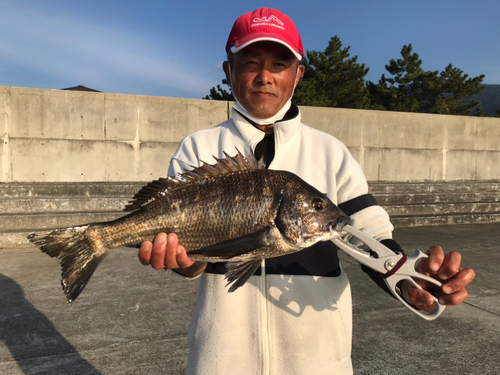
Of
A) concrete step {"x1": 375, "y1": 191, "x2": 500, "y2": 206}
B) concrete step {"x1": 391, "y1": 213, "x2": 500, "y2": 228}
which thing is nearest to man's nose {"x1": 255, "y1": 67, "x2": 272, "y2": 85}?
concrete step {"x1": 391, "y1": 213, "x2": 500, "y2": 228}

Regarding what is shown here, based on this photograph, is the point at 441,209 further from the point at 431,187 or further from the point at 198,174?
the point at 198,174

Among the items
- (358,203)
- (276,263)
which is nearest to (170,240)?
(276,263)

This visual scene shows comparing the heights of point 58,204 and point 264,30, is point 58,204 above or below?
below

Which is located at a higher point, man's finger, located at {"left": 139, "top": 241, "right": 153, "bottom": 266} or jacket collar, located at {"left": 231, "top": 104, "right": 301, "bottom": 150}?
jacket collar, located at {"left": 231, "top": 104, "right": 301, "bottom": 150}

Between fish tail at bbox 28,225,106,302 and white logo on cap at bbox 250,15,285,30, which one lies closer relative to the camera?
fish tail at bbox 28,225,106,302

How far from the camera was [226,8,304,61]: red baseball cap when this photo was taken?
2.03 meters

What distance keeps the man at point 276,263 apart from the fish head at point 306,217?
32 cm

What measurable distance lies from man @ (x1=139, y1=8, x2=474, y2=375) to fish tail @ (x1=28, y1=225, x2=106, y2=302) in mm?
287

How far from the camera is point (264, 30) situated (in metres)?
2.04

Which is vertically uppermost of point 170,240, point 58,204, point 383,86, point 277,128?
point 383,86

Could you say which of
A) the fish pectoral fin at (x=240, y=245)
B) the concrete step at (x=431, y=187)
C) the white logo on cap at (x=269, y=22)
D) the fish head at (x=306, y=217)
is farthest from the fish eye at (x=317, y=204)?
the concrete step at (x=431, y=187)

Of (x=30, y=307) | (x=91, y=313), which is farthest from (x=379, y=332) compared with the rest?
(x=30, y=307)

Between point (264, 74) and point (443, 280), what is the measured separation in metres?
1.40

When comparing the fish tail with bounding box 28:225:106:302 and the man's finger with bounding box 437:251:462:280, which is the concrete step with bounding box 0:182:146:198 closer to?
the fish tail with bounding box 28:225:106:302
